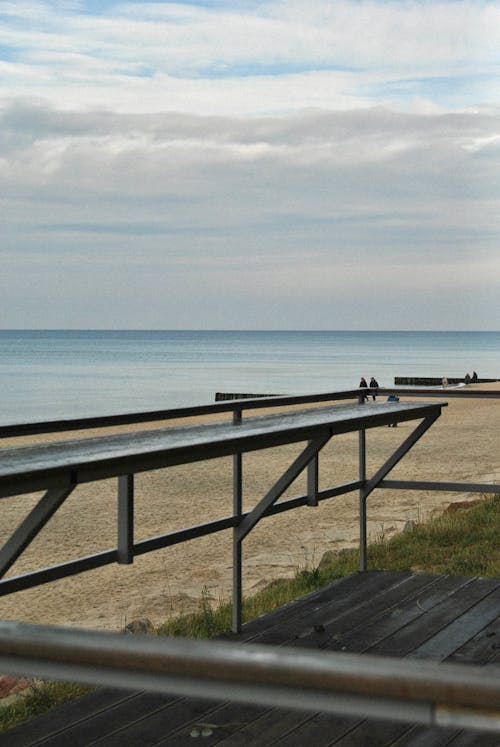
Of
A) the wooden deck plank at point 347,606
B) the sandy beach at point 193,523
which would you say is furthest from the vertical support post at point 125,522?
the sandy beach at point 193,523

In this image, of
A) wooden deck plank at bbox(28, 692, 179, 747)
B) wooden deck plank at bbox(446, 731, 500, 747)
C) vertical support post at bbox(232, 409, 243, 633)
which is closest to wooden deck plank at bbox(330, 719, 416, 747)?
wooden deck plank at bbox(446, 731, 500, 747)

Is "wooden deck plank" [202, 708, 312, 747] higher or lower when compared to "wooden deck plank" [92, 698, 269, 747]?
lower

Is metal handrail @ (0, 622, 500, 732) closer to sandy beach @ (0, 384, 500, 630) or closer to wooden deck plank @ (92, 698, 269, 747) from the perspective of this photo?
wooden deck plank @ (92, 698, 269, 747)

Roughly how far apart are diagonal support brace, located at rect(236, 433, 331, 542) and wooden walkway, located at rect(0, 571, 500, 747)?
49 cm

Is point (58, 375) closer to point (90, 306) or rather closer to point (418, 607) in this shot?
point (418, 607)

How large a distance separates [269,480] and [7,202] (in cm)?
10800

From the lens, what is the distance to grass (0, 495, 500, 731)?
171 inches

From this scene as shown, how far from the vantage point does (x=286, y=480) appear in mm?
4137

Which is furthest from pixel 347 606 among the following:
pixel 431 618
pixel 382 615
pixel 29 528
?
pixel 29 528

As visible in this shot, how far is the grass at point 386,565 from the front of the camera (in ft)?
14.3

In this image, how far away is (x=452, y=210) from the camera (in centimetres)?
10662

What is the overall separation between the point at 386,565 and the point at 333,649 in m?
3.25

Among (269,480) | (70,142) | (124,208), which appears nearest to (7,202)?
(124,208)

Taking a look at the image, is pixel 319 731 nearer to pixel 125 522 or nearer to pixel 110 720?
pixel 110 720
